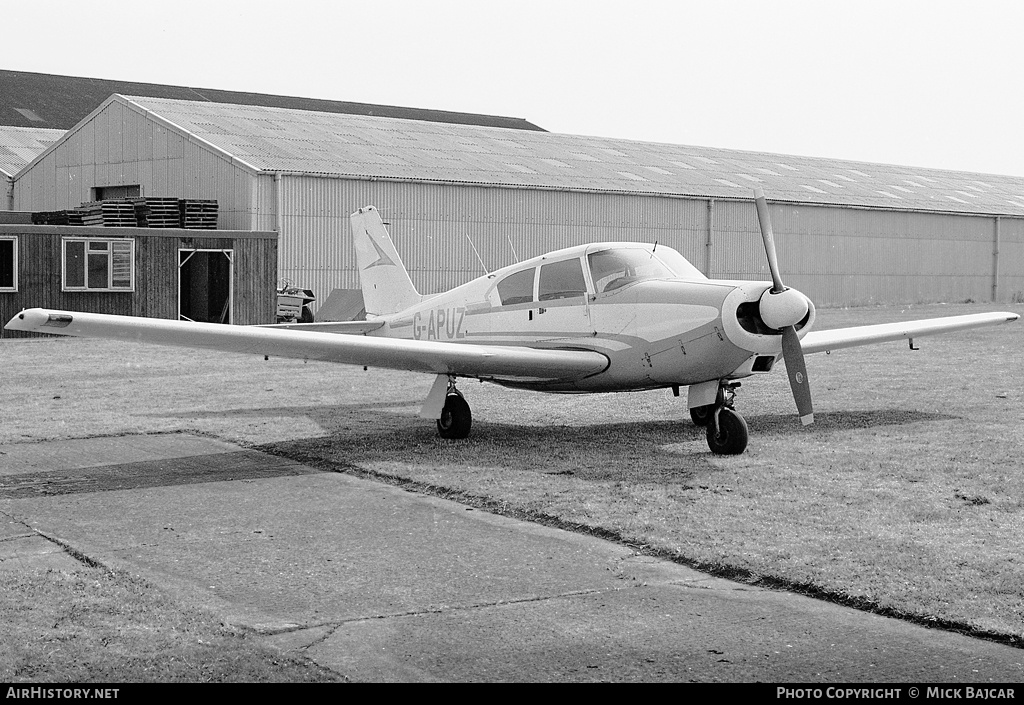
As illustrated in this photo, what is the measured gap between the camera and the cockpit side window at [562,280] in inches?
522

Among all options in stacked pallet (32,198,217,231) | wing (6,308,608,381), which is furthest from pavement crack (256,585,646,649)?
stacked pallet (32,198,217,231)

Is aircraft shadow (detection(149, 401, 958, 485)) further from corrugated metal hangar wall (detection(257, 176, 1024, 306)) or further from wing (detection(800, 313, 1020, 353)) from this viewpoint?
corrugated metal hangar wall (detection(257, 176, 1024, 306))

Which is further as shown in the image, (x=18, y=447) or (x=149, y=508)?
(x=18, y=447)

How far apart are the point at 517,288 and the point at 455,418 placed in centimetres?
176

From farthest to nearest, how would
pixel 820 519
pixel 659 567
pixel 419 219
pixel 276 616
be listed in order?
pixel 419 219 < pixel 820 519 < pixel 659 567 < pixel 276 616

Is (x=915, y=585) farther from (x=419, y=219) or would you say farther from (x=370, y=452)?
(x=419, y=219)

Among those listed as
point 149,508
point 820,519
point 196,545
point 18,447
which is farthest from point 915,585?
point 18,447

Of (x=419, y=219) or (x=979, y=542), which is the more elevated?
(x=419, y=219)

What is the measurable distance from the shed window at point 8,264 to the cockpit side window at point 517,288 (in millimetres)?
20795

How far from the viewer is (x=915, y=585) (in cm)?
682

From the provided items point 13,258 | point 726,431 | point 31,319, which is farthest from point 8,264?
point 726,431

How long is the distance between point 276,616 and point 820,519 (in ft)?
13.6

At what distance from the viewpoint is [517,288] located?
1400 cm

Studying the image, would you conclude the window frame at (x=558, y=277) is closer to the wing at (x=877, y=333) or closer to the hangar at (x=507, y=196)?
the wing at (x=877, y=333)
